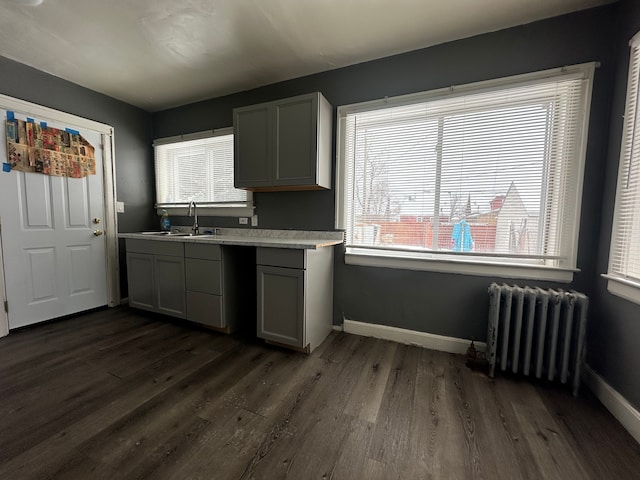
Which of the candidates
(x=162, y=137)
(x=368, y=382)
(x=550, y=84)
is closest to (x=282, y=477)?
(x=368, y=382)

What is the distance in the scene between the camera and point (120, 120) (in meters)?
3.09

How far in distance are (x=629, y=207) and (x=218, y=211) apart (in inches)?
133

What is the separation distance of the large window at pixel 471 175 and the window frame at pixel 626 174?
0.65 feet

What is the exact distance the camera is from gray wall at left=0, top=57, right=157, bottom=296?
2.33m

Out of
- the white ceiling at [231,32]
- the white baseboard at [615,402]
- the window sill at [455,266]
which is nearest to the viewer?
the white baseboard at [615,402]

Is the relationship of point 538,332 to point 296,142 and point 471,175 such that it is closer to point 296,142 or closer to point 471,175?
point 471,175

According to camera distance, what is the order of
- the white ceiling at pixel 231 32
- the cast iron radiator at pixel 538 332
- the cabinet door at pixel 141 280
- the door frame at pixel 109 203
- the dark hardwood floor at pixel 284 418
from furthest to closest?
1. the door frame at pixel 109 203
2. the cabinet door at pixel 141 280
3. the white ceiling at pixel 231 32
4. the cast iron radiator at pixel 538 332
5. the dark hardwood floor at pixel 284 418

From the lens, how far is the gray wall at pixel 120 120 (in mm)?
2334

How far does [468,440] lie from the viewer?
1.26 metres

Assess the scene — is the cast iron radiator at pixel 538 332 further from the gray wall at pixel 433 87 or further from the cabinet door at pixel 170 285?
the cabinet door at pixel 170 285

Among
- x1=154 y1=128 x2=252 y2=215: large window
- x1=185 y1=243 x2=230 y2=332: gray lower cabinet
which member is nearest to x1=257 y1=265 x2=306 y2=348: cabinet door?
x1=185 y1=243 x2=230 y2=332: gray lower cabinet

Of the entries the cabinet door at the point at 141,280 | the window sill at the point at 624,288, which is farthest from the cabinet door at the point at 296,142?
the window sill at the point at 624,288

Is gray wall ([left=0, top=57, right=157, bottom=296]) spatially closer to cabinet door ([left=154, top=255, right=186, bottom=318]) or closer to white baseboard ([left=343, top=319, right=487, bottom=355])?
cabinet door ([left=154, top=255, right=186, bottom=318])

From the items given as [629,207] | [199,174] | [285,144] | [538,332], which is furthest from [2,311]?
[629,207]
